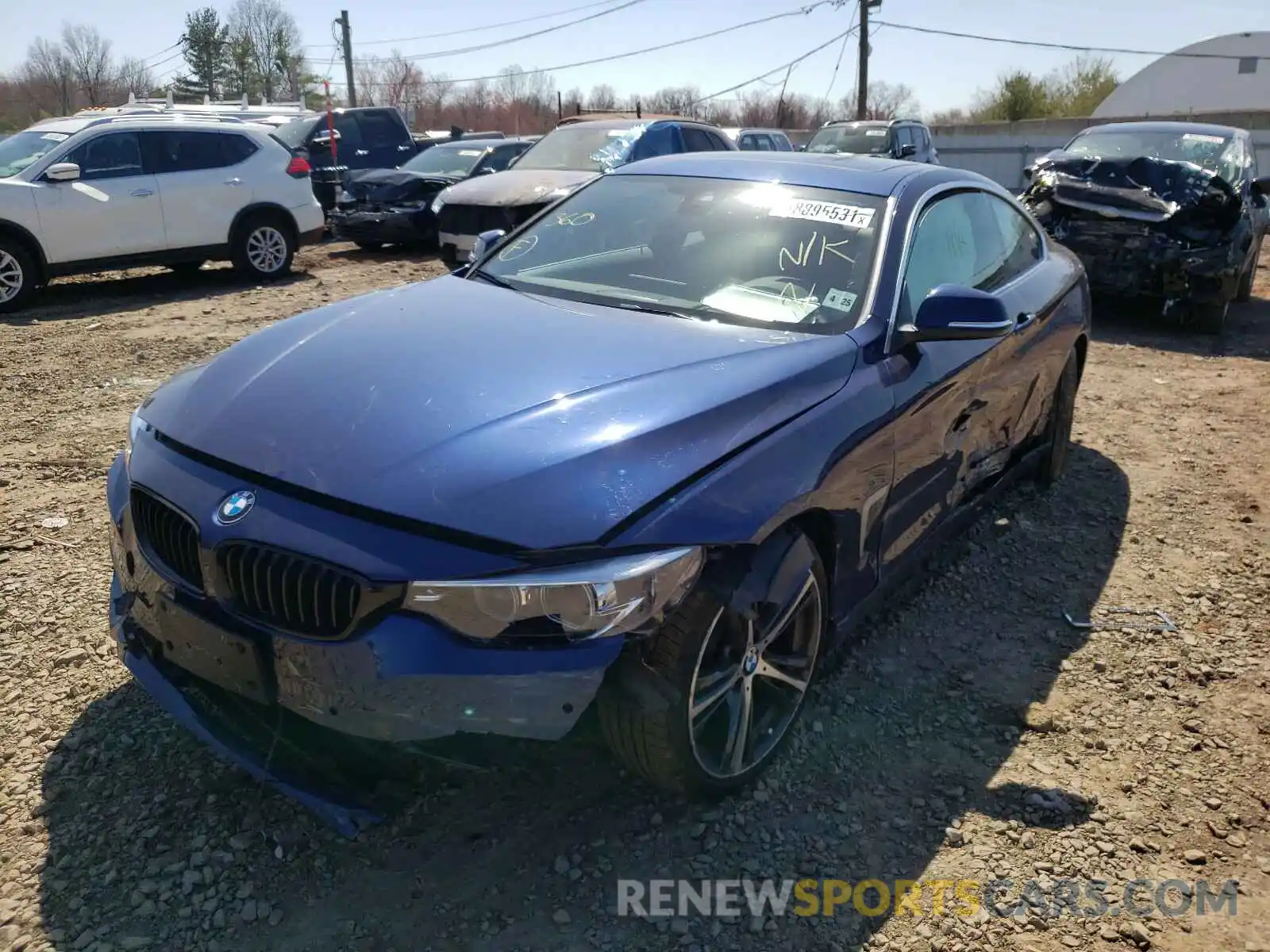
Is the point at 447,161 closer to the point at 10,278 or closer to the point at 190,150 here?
the point at 190,150

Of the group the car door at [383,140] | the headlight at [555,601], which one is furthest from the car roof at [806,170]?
the car door at [383,140]

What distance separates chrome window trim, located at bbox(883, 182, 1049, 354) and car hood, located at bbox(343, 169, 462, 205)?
30.3 ft

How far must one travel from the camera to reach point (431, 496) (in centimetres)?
216

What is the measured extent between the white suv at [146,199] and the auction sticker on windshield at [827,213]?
26.9 ft

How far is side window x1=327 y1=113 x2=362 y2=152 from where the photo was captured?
15.1 m

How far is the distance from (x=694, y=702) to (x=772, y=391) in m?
0.86

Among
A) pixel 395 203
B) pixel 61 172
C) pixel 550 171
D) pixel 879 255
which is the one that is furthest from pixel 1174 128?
pixel 61 172

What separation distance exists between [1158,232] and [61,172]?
32.1ft

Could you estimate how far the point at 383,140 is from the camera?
1554cm

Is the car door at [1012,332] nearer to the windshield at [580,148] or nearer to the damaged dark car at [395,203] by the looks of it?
the windshield at [580,148]

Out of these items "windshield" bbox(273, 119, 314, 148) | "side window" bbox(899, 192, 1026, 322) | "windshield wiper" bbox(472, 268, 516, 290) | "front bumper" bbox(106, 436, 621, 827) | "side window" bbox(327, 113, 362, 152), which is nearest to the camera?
"front bumper" bbox(106, 436, 621, 827)

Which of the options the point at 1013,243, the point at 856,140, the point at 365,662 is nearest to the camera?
the point at 365,662

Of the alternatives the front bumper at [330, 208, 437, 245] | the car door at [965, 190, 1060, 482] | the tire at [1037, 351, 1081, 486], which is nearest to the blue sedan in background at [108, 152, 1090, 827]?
the car door at [965, 190, 1060, 482]

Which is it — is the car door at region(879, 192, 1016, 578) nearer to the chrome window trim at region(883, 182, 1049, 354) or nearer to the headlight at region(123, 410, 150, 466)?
the chrome window trim at region(883, 182, 1049, 354)
